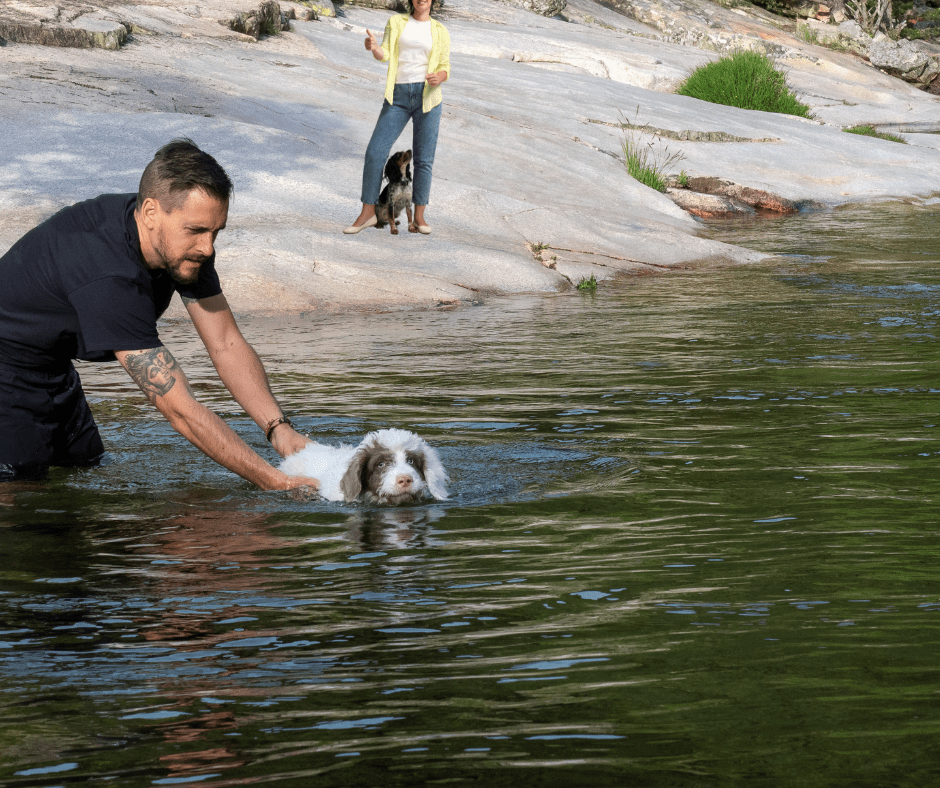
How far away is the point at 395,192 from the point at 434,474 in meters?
7.77

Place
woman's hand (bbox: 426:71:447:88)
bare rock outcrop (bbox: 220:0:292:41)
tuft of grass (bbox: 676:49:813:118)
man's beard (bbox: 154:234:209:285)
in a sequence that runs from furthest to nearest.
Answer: tuft of grass (bbox: 676:49:813:118) → bare rock outcrop (bbox: 220:0:292:41) → woman's hand (bbox: 426:71:447:88) → man's beard (bbox: 154:234:209:285)

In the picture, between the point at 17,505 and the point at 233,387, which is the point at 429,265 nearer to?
the point at 233,387

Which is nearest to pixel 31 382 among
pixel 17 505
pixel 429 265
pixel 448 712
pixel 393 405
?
pixel 17 505

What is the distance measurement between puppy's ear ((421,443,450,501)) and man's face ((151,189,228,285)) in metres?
1.39

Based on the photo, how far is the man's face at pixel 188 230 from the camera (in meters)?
4.91

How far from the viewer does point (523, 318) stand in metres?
10.8

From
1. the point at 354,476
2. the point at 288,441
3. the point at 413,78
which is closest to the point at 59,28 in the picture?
the point at 413,78

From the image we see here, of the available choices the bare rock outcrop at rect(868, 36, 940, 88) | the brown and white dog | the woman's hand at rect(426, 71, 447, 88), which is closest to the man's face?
the woman's hand at rect(426, 71, 447, 88)

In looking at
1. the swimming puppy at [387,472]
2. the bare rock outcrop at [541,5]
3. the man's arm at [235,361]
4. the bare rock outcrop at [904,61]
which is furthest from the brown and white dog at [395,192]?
the bare rock outcrop at [904,61]

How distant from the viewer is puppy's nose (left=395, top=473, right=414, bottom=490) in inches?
213

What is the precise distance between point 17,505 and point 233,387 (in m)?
1.21

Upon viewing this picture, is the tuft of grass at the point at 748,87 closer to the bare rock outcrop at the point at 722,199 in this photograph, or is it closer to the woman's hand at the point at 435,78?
the bare rock outcrop at the point at 722,199

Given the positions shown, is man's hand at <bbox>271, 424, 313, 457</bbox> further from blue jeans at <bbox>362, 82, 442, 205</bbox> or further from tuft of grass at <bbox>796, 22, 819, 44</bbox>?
tuft of grass at <bbox>796, 22, 819, 44</bbox>

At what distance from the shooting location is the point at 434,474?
5570 millimetres
